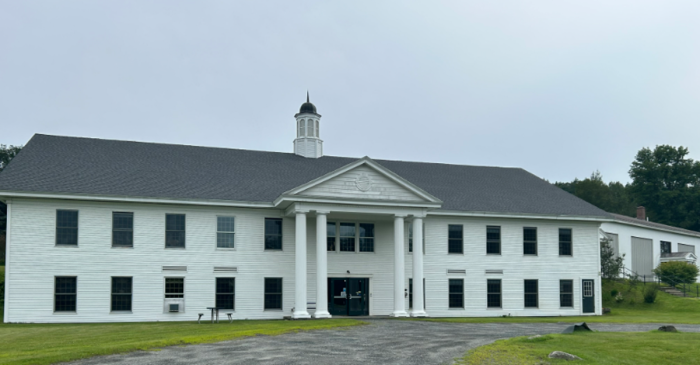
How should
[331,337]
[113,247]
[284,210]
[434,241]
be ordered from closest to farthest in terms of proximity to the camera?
1. [331,337]
2. [113,247]
3. [284,210]
4. [434,241]

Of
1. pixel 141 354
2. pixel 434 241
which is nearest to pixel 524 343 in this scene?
pixel 141 354

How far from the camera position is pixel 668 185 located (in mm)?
85562

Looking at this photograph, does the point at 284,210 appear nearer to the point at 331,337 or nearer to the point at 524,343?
the point at 331,337

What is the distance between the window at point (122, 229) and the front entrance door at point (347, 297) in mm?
9857

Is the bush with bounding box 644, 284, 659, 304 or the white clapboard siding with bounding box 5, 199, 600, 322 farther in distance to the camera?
the bush with bounding box 644, 284, 659, 304

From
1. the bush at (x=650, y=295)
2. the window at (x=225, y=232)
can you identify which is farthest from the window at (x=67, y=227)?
the bush at (x=650, y=295)

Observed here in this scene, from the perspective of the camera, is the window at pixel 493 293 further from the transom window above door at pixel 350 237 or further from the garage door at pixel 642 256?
the garage door at pixel 642 256

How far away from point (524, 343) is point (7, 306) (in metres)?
21.5

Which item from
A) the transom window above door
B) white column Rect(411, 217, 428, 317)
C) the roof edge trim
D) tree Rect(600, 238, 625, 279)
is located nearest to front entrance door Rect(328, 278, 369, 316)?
the transom window above door

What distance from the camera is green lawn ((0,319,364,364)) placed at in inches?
622

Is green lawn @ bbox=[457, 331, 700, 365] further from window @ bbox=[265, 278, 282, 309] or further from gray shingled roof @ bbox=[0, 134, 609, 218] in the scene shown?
gray shingled roof @ bbox=[0, 134, 609, 218]

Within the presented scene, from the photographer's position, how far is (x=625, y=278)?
47.2 m

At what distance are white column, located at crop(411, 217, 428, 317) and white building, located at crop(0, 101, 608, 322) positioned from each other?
7 cm

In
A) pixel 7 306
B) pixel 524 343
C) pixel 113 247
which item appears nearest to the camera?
pixel 524 343
